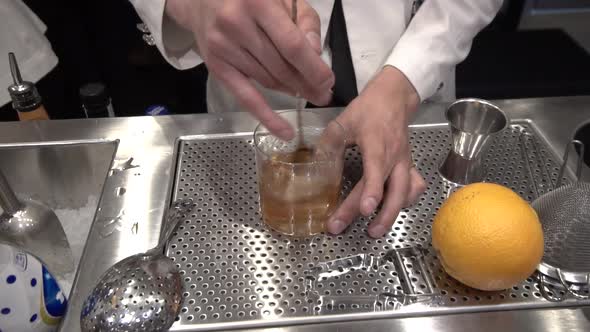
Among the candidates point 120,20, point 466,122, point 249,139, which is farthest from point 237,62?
point 120,20

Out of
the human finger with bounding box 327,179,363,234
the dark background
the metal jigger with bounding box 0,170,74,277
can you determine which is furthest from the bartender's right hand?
the dark background

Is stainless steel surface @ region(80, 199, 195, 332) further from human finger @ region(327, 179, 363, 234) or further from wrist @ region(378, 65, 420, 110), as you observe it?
wrist @ region(378, 65, 420, 110)

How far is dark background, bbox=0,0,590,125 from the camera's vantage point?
→ 4.90 ft

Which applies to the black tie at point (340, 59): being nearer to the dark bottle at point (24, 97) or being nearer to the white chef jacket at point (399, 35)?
the white chef jacket at point (399, 35)

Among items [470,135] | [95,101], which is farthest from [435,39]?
[95,101]

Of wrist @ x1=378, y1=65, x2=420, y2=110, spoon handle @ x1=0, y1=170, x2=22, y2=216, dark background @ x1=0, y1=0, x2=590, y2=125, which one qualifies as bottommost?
dark background @ x1=0, y1=0, x2=590, y2=125

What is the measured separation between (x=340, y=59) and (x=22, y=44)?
0.76 m

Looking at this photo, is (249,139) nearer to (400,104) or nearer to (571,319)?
(400,104)

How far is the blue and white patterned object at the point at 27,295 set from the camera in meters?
0.53

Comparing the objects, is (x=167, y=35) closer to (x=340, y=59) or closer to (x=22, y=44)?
(x=340, y=59)

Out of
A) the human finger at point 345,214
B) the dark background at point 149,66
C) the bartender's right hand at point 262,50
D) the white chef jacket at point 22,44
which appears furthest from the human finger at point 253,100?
the dark background at point 149,66

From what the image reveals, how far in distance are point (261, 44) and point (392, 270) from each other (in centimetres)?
29

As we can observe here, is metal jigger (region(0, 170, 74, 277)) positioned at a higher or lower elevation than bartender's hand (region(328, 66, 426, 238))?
lower

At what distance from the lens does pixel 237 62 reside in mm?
582
